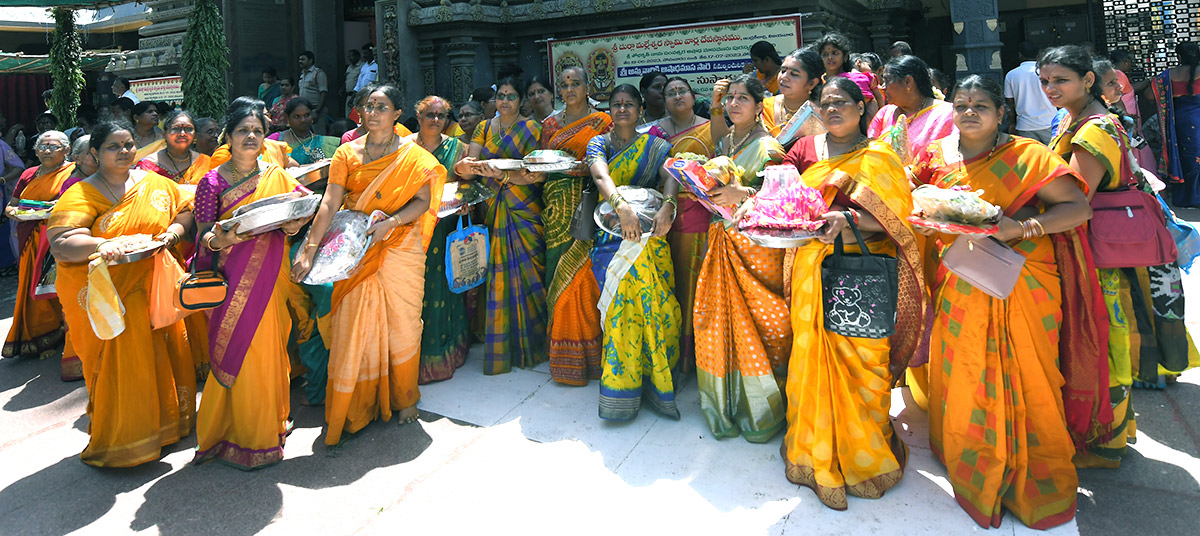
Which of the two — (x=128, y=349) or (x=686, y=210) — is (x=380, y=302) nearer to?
(x=128, y=349)

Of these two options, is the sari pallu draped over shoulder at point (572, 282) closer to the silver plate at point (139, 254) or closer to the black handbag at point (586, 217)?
the black handbag at point (586, 217)

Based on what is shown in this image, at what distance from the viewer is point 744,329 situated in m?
3.58

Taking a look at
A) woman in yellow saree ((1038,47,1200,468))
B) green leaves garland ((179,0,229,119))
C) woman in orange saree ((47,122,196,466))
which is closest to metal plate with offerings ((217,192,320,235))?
woman in orange saree ((47,122,196,466))

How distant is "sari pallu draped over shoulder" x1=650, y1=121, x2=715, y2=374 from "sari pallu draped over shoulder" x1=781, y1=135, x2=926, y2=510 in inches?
38.9

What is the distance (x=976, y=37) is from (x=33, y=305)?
841cm

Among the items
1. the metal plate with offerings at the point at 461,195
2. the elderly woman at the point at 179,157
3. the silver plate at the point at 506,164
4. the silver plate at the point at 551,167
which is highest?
the elderly woman at the point at 179,157

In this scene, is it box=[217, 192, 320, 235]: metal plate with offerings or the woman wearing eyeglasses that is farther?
the woman wearing eyeglasses

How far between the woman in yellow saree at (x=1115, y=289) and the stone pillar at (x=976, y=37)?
365 centimetres

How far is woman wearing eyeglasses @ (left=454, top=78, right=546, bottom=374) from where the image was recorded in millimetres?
4785

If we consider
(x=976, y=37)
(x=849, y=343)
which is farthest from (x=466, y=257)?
(x=976, y=37)

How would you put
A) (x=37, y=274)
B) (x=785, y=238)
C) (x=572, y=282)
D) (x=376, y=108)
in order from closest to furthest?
(x=785, y=238), (x=376, y=108), (x=572, y=282), (x=37, y=274)

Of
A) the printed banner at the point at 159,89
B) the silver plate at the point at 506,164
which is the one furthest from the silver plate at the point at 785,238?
the printed banner at the point at 159,89

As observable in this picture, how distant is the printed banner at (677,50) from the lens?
7.47 metres

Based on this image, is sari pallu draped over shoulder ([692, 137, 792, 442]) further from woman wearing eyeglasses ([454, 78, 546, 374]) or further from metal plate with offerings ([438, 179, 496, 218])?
metal plate with offerings ([438, 179, 496, 218])
